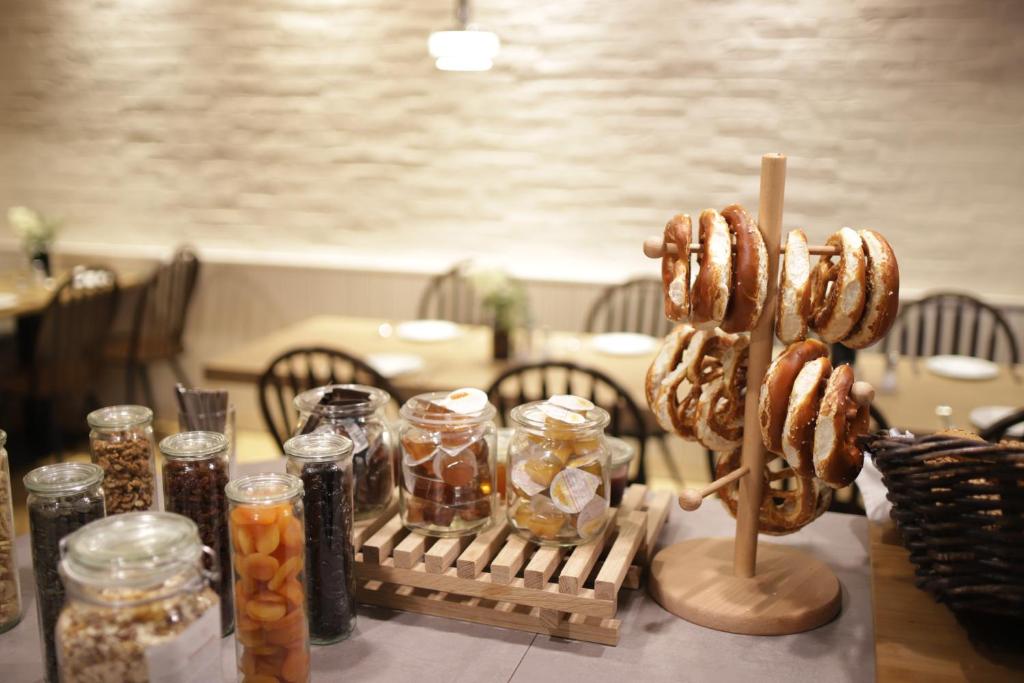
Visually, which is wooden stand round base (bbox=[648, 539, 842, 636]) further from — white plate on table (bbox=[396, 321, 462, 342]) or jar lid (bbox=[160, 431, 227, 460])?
white plate on table (bbox=[396, 321, 462, 342])

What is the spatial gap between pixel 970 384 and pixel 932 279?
1160mm

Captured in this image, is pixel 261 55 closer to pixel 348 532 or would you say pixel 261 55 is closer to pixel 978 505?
pixel 348 532

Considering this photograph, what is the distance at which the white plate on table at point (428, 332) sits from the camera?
11.7 feet

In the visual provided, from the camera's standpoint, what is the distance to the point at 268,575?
1.00m

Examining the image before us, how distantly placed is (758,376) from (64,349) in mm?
3587

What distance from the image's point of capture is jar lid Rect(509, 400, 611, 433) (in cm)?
126

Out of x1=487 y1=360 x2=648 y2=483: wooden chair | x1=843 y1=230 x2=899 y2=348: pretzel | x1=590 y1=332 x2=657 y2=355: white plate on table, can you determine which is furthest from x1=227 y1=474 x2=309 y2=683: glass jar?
x1=590 y1=332 x2=657 y2=355: white plate on table

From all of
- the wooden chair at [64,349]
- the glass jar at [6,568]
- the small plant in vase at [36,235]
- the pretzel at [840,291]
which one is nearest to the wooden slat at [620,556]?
the pretzel at [840,291]

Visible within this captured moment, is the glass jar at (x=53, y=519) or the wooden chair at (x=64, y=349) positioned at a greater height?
the glass jar at (x=53, y=519)

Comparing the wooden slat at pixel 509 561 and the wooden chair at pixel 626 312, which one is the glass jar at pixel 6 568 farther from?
the wooden chair at pixel 626 312

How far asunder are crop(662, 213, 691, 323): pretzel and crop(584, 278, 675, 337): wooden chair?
8.65ft

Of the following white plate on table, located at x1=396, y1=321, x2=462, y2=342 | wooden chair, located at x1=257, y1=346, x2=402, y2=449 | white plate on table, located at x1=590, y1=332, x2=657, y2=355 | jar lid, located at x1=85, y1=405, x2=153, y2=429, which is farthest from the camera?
white plate on table, located at x1=396, y1=321, x2=462, y2=342

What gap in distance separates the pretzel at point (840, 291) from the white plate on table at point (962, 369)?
6.92 ft

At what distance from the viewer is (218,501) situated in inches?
44.7
